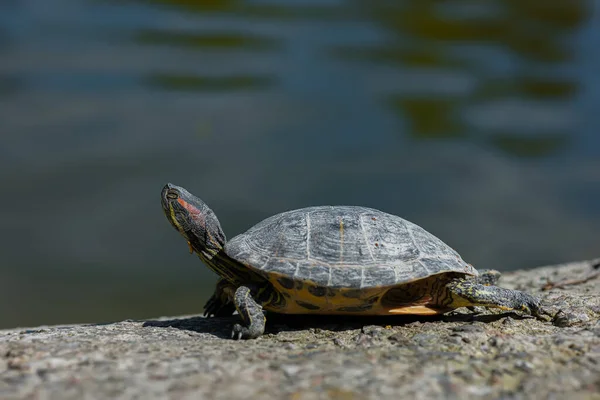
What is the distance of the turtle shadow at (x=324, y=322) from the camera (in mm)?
4168

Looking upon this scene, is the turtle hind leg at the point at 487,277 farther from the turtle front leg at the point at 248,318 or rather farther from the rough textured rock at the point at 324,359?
the turtle front leg at the point at 248,318

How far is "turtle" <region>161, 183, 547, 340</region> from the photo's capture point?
3939mm

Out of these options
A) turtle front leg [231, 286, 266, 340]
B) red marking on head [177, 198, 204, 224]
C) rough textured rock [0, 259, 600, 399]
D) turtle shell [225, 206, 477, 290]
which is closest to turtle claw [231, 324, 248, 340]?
turtle front leg [231, 286, 266, 340]

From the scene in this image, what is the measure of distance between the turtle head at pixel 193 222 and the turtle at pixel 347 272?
228mm

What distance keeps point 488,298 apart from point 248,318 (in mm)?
1632

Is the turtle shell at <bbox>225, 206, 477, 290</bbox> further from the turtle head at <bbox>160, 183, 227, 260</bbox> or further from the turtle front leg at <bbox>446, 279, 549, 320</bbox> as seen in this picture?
the turtle head at <bbox>160, 183, 227, 260</bbox>

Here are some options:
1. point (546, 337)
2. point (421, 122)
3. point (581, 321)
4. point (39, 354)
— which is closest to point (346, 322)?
point (546, 337)

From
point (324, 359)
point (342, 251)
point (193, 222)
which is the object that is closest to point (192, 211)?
point (193, 222)

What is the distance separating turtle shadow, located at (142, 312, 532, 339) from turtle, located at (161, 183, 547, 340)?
100 millimetres

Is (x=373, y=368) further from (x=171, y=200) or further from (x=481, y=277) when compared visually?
(x=171, y=200)

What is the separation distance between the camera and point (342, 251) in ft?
13.3

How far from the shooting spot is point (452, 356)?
3.36 meters

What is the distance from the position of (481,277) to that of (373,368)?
1742mm

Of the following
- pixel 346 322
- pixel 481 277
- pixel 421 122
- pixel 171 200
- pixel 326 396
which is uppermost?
pixel 421 122
